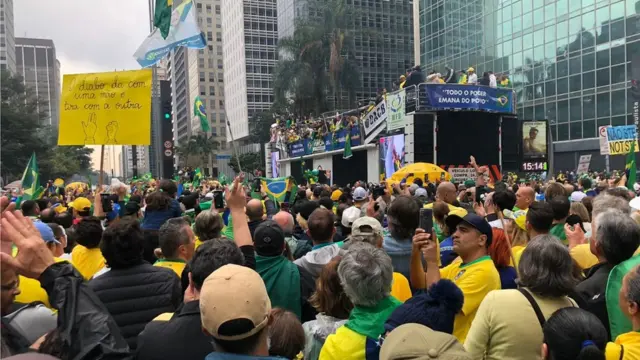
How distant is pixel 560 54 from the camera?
1391 inches

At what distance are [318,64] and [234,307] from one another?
4982cm

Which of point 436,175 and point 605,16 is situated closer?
point 436,175

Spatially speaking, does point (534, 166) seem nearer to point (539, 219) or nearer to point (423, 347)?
point (539, 219)

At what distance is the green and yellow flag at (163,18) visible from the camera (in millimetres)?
9379

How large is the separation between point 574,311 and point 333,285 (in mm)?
1234

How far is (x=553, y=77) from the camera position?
36.2 meters

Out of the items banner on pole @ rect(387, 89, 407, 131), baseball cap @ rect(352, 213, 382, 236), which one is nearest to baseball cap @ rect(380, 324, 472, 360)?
baseball cap @ rect(352, 213, 382, 236)

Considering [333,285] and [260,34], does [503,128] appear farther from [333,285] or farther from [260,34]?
[260,34]

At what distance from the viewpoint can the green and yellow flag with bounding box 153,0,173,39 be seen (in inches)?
369

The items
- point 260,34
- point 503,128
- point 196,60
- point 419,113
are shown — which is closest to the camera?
point 419,113

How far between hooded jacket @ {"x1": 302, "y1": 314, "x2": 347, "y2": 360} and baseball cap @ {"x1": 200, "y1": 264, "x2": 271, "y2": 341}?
2.82 ft

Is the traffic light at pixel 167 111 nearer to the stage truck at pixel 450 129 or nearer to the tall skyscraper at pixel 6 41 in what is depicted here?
the stage truck at pixel 450 129

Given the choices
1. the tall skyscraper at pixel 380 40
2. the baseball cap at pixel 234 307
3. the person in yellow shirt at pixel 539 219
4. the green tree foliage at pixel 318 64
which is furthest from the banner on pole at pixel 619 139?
the tall skyscraper at pixel 380 40

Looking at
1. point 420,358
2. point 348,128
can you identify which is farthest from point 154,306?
point 348,128
